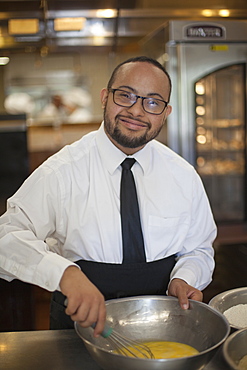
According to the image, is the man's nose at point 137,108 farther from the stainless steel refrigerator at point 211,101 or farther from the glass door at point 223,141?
the glass door at point 223,141

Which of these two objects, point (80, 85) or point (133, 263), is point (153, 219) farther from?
point (80, 85)

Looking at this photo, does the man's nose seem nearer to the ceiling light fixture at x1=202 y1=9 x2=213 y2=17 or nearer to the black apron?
the black apron

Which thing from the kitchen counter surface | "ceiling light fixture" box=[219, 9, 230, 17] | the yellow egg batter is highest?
"ceiling light fixture" box=[219, 9, 230, 17]

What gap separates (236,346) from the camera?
1.02 metres

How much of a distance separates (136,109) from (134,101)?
0.10 ft

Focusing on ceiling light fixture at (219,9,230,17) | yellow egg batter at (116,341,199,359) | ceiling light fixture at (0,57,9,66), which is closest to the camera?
yellow egg batter at (116,341,199,359)

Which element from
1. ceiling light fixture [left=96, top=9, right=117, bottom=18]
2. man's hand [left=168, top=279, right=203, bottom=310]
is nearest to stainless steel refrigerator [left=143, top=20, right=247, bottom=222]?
ceiling light fixture [left=96, top=9, right=117, bottom=18]

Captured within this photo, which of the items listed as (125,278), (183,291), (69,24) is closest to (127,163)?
(125,278)

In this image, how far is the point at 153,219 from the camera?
1624mm

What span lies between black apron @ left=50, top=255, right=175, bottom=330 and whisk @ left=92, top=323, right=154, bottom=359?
0.45m

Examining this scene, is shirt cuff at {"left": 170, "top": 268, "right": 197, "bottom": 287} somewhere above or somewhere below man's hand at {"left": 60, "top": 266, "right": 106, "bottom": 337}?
below

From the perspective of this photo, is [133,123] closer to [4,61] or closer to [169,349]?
[169,349]

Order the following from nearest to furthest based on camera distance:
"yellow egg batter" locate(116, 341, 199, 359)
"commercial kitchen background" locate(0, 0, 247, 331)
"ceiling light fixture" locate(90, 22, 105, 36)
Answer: "yellow egg batter" locate(116, 341, 199, 359) < "commercial kitchen background" locate(0, 0, 247, 331) < "ceiling light fixture" locate(90, 22, 105, 36)

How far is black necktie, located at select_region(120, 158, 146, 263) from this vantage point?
1573 millimetres
